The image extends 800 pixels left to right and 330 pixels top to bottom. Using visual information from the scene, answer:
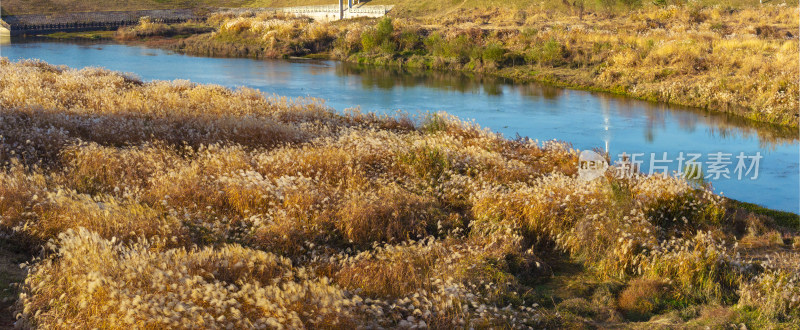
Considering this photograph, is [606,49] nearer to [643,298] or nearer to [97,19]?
[643,298]

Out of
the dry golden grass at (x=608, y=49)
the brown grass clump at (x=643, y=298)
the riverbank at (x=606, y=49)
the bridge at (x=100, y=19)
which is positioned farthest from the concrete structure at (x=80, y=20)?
the brown grass clump at (x=643, y=298)

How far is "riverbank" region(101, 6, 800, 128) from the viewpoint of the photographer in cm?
1714

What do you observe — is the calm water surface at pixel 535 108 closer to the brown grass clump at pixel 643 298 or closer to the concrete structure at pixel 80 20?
the brown grass clump at pixel 643 298

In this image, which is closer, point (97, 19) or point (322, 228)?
point (322, 228)

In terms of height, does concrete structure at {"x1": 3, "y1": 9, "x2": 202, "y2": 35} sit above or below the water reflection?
above

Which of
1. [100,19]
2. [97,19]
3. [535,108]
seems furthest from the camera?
[97,19]

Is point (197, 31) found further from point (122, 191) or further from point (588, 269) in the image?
point (588, 269)

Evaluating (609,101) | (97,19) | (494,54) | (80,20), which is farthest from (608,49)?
(97,19)

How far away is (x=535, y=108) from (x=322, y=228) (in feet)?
39.6

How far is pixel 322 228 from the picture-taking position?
6605 mm

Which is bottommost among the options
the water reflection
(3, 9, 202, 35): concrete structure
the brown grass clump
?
the brown grass clump

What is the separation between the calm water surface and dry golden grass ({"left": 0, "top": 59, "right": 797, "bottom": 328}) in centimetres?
354

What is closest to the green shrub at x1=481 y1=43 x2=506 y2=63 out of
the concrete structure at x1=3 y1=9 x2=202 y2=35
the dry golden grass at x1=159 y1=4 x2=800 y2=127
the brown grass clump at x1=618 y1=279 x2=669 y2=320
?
the dry golden grass at x1=159 y1=4 x2=800 y2=127

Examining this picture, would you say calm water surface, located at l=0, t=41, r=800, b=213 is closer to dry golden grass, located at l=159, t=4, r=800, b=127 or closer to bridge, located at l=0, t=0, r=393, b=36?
dry golden grass, located at l=159, t=4, r=800, b=127
